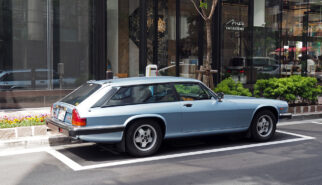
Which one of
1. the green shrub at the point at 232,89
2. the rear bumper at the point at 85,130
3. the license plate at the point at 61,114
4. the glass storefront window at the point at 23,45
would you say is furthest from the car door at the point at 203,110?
the glass storefront window at the point at 23,45

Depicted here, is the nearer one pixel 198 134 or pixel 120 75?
pixel 198 134

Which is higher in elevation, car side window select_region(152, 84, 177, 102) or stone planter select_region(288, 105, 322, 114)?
car side window select_region(152, 84, 177, 102)

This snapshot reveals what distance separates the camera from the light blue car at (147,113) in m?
6.95

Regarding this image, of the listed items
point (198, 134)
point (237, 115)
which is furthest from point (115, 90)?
point (237, 115)

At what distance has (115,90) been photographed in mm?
7277

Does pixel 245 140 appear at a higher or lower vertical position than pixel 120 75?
lower

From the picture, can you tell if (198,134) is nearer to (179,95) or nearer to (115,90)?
(179,95)

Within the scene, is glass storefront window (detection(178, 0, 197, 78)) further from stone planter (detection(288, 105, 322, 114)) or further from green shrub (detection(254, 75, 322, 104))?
stone planter (detection(288, 105, 322, 114))

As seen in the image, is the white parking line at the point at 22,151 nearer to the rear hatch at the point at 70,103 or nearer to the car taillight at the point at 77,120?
the rear hatch at the point at 70,103

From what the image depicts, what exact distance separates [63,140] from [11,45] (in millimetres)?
5726

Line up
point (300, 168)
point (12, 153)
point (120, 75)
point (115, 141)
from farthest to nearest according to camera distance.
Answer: point (120, 75), point (12, 153), point (115, 141), point (300, 168)

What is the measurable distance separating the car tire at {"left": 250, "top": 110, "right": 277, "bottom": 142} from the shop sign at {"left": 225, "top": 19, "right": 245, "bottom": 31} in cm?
845

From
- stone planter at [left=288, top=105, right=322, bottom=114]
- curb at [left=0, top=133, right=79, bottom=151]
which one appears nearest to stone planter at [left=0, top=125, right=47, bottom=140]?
curb at [left=0, top=133, right=79, bottom=151]

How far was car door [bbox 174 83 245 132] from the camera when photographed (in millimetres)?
7753
